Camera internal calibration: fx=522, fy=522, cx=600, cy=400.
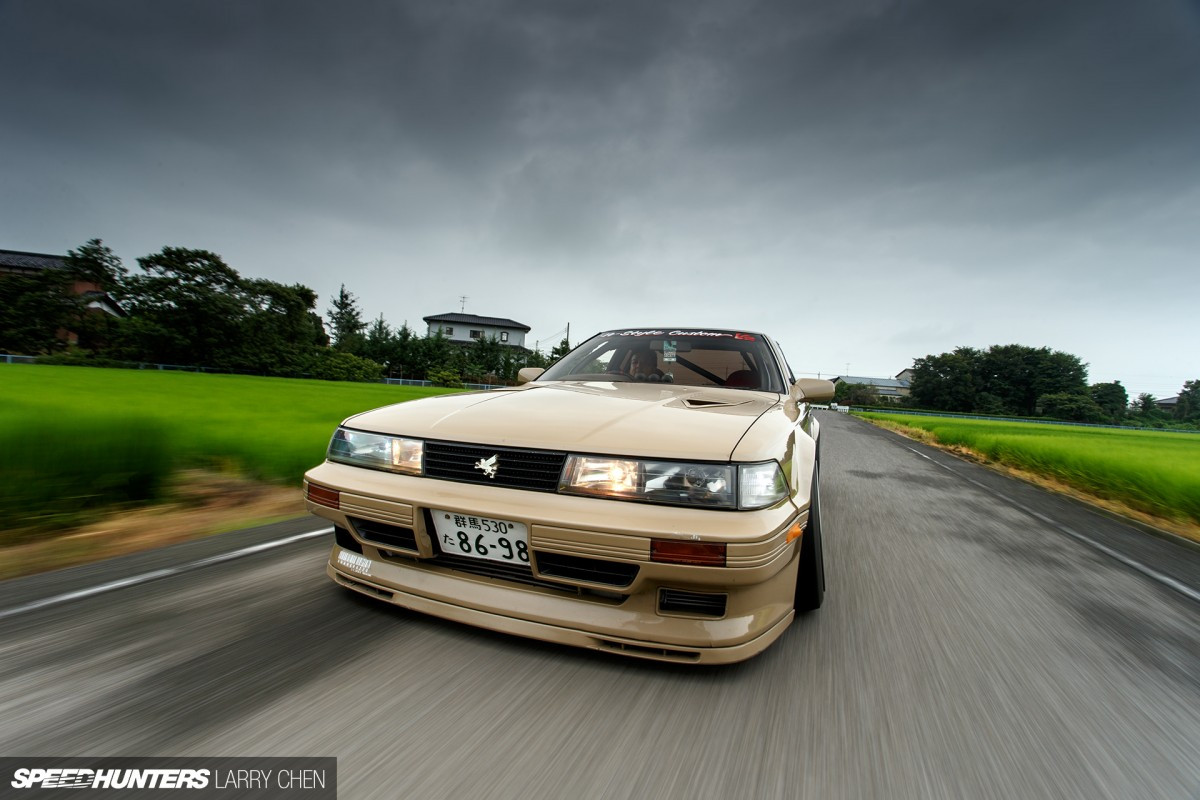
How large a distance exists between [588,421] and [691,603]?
2.28ft

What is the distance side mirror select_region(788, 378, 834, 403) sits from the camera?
10.1 ft

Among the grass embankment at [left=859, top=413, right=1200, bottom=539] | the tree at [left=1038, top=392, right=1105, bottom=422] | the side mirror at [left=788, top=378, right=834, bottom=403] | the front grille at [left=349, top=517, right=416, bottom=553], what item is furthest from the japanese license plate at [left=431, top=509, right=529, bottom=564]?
the tree at [left=1038, top=392, right=1105, bottom=422]

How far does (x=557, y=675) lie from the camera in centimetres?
158

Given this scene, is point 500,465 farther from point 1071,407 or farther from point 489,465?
point 1071,407

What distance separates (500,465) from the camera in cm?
173

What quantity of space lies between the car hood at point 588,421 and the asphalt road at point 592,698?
68 cm

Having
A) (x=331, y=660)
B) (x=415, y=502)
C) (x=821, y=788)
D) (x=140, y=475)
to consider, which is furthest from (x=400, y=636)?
(x=140, y=475)

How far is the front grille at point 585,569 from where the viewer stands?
157cm

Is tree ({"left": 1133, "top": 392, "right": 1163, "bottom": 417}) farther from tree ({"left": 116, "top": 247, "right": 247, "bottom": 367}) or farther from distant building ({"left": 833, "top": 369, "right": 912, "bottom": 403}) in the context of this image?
tree ({"left": 116, "top": 247, "right": 247, "bottom": 367})

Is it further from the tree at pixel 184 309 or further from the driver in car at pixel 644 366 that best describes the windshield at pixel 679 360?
the tree at pixel 184 309

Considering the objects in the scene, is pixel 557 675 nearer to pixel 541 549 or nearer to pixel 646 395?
→ pixel 541 549

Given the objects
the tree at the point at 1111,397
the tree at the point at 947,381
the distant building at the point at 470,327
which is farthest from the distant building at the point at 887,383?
the distant building at the point at 470,327

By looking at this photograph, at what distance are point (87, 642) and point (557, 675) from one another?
1549mm

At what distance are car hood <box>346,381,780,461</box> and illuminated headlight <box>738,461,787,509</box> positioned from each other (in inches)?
3.5
